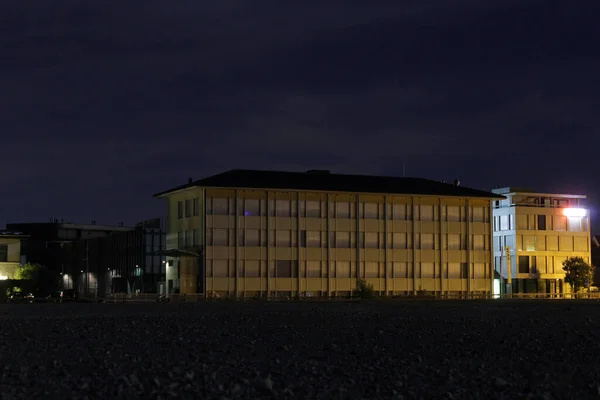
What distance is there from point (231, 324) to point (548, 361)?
15571 mm

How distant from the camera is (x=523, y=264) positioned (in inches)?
4692

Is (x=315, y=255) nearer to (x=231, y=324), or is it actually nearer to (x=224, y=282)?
(x=224, y=282)

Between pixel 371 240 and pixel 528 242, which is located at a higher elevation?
pixel 528 242

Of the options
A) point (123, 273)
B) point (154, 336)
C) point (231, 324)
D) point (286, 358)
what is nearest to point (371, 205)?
point (123, 273)

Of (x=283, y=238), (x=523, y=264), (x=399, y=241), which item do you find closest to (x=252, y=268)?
(x=283, y=238)

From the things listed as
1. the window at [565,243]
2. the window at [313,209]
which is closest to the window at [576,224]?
the window at [565,243]

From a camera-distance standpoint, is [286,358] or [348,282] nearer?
[286,358]

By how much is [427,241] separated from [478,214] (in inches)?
258

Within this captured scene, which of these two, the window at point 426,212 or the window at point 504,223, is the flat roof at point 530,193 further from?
the window at point 426,212

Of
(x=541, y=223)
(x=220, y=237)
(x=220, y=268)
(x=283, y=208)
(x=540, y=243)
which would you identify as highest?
(x=541, y=223)

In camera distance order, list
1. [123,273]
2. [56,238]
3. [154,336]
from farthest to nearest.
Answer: [56,238]
[123,273]
[154,336]

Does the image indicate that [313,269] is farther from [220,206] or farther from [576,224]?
[576,224]

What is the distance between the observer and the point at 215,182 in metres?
92.8

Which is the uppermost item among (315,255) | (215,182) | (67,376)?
(215,182)
